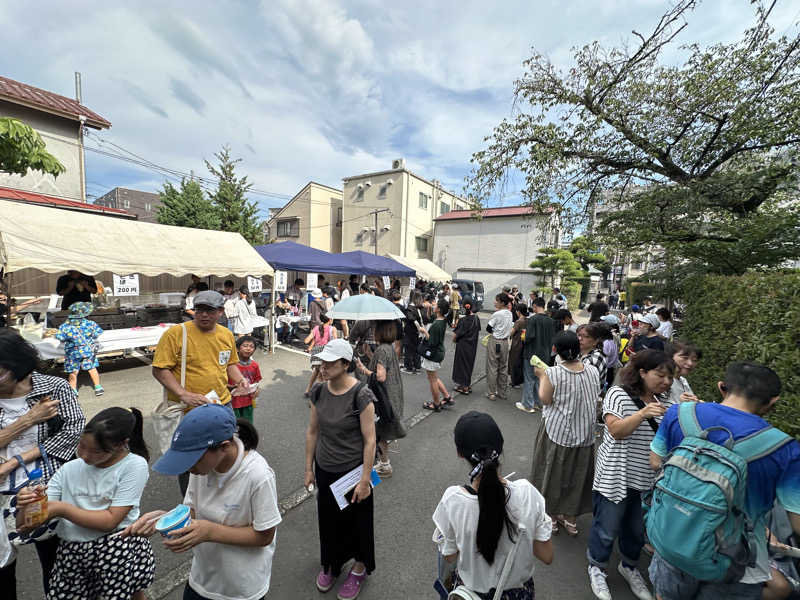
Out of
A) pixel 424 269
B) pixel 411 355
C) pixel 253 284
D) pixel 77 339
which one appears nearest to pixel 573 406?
pixel 411 355

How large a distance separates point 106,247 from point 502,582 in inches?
318

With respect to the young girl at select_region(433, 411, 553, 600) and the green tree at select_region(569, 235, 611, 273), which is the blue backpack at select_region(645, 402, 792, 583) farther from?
the green tree at select_region(569, 235, 611, 273)

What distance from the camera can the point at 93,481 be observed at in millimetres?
1661

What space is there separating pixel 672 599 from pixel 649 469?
79 centimetres

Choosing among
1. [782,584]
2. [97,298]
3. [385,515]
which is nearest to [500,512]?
[782,584]

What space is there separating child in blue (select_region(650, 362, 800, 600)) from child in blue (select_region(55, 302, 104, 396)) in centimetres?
750

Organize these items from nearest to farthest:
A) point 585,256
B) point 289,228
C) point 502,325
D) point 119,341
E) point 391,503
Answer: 1. point 391,503
2. point 502,325
3. point 119,341
4. point 585,256
5. point 289,228

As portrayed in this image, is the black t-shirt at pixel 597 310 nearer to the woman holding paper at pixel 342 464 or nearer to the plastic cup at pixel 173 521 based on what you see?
the woman holding paper at pixel 342 464

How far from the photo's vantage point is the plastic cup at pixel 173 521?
1234mm

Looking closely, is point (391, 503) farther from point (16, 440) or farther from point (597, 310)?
point (597, 310)

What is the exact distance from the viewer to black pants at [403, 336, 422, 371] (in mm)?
7922

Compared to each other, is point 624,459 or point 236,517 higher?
point 236,517

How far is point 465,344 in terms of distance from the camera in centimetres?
627

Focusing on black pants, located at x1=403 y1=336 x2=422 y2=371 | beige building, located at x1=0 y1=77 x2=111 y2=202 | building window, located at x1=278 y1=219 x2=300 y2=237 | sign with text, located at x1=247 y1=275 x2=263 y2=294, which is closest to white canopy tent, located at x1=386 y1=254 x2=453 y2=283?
sign with text, located at x1=247 y1=275 x2=263 y2=294
